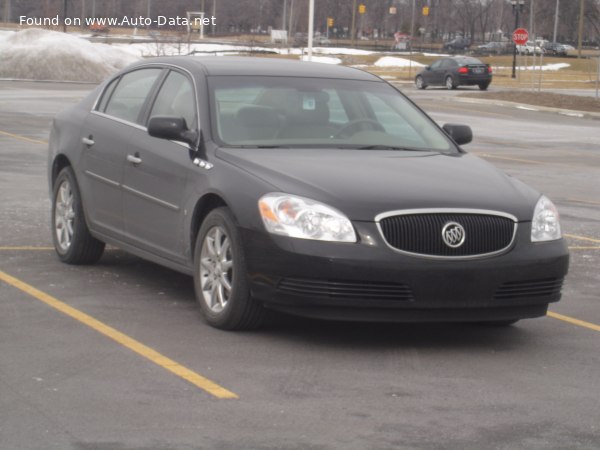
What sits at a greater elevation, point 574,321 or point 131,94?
point 131,94

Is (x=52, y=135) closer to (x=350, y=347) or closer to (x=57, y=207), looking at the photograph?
(x=57, y=207)

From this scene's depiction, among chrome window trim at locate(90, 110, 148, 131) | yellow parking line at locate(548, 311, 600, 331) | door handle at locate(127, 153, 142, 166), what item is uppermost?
chrome window trim at locate(90, 110, 148, 131)

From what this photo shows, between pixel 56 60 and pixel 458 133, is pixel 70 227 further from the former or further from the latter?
pixel 56 60

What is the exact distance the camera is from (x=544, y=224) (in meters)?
7.45

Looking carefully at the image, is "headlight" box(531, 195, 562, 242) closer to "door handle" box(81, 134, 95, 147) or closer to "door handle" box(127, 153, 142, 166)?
"door handle" box(127, 153, 142, 166)

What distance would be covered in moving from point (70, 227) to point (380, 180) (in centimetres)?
312

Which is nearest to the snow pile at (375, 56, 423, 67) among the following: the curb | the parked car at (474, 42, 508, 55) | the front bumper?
the parked car at (474, 42, 508, 55)

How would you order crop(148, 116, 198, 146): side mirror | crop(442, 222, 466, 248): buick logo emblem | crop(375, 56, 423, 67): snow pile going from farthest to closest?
crop(375, 56, 423, 67): snow pile
crop(148, 116, 198, 146): side mirror
crop(442, 222, 466, 248): buick logo emblem

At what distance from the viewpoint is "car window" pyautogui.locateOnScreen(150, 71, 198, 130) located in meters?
8.35

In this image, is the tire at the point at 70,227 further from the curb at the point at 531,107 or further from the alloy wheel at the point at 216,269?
the curb at the point at 531,107

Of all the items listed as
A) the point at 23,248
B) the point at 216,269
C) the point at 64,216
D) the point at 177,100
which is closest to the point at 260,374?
the point at 216,269

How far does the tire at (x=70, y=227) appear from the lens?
9.46 m

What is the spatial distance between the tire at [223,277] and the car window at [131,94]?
5.38 feet

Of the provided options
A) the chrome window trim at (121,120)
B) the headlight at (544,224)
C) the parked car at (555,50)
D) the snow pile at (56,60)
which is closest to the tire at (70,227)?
the chrome window trim at (121,120)
